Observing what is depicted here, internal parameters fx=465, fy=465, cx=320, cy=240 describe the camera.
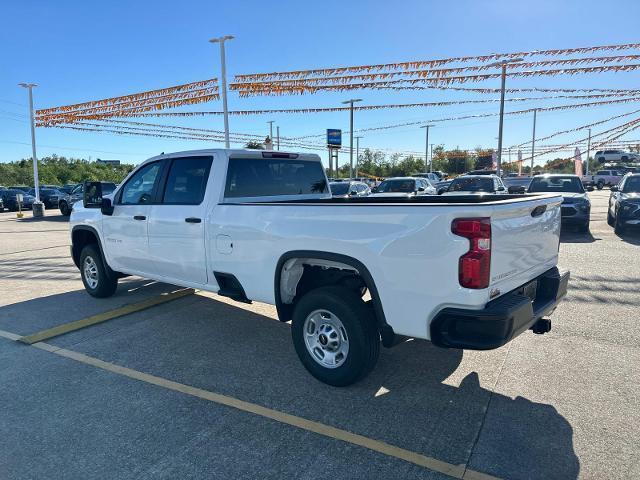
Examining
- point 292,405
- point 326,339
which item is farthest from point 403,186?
point 292,405

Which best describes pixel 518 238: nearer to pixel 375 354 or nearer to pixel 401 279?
pixel 401 279

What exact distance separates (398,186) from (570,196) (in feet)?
21.0

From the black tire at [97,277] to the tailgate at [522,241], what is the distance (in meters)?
5.32

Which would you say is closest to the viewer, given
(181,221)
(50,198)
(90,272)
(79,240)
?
(181,221)

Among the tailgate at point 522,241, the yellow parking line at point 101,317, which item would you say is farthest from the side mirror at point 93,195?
the tailgate at point 522,241

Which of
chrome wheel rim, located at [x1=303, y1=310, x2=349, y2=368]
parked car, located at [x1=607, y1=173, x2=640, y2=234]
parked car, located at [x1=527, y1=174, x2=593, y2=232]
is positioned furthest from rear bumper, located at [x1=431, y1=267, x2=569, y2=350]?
parked car, located at [x1=607, y1=173, x2=640, y2=234]

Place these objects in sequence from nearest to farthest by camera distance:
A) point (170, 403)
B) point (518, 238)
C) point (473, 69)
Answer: point (518, 238) → point (170, 403) → point (473, 69)

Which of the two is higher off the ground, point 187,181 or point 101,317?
point 187,181

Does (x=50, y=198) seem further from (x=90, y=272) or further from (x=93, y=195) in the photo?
(x=93, y=195)

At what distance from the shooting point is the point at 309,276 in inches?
166

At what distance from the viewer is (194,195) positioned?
4973 millimetres

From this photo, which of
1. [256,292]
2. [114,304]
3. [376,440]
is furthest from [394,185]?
[376,440]

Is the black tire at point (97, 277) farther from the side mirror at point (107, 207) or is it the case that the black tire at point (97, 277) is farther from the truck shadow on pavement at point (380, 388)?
the truck shadow on pavement at point (380, 388)

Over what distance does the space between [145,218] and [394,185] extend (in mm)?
13476
